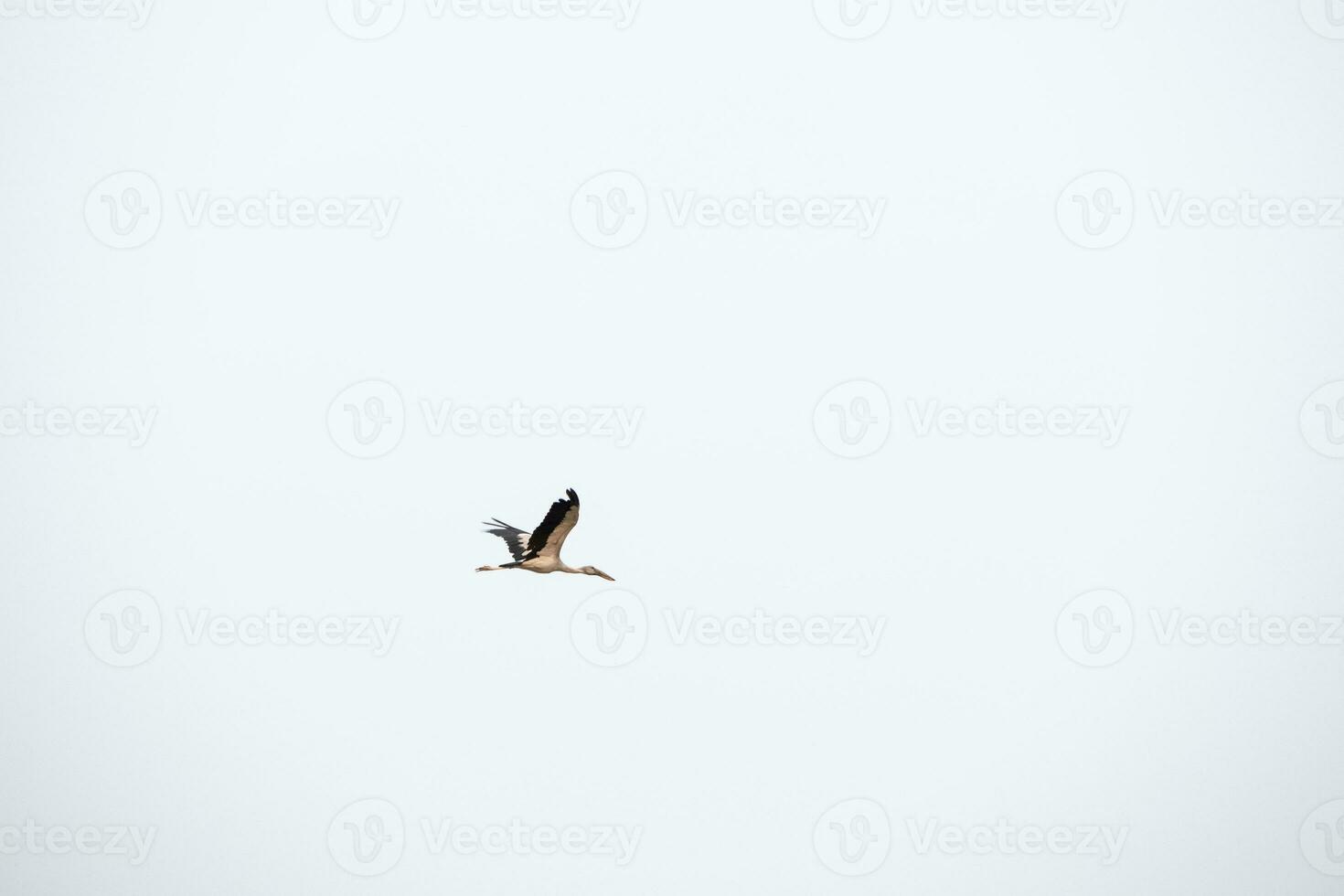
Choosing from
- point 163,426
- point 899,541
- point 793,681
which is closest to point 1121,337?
point 899,541

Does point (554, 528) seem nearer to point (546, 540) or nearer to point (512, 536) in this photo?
point (546, 540)

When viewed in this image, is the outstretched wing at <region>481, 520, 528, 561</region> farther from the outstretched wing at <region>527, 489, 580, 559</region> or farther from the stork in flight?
Result: the outstretched wing at <region>527, 489, 580, 559</region>

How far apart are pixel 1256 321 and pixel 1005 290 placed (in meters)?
35.5

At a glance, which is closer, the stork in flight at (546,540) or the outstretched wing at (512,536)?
the stork in flight at (546,540)

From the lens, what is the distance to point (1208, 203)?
45062mm

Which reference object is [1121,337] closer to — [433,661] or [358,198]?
[433,661]

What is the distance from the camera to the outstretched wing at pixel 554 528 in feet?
92.2

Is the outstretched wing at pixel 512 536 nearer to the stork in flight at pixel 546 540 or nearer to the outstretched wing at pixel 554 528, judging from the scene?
the stork in flight at pixel 546 540

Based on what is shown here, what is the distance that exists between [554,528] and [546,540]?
0.88m

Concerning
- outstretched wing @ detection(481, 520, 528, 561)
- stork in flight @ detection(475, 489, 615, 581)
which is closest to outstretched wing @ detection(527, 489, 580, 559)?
stork in flight @ detection(475, 489, 615, 581)

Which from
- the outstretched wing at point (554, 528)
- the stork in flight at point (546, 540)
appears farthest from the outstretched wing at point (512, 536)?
the outstretched wing at point (554, 528)

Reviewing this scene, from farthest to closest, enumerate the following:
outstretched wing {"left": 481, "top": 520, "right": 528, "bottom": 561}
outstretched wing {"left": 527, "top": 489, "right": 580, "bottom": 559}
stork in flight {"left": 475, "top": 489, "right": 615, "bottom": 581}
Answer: outstretched wing {"left": 481, "top": 520, "right": 528, "bottom": 561} < stork in flight {"left": 475, "top": 489, "right": 615, "bottom": 581} < outstretched wing {"left": 527, "top": 489, "right": 580, "bottom": 559}

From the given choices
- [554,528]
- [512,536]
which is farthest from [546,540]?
[512,536]

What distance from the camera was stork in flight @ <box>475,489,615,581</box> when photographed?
28.4m
